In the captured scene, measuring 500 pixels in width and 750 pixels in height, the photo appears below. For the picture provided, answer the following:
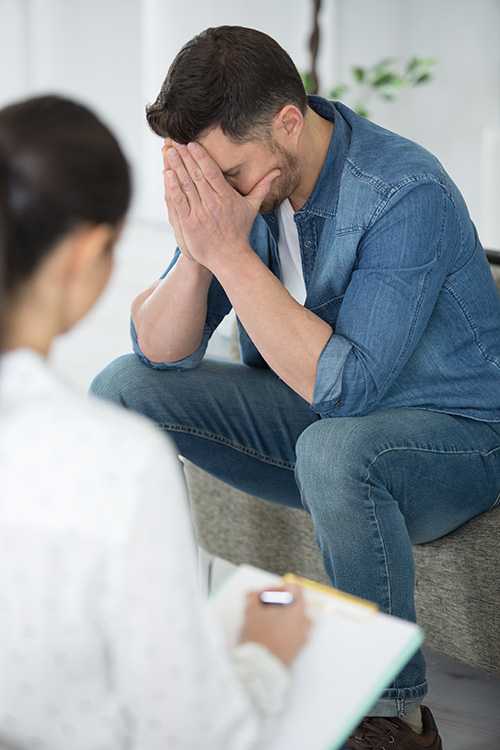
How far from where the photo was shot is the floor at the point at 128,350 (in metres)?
1.74

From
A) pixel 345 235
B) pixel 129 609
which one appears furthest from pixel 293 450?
pixel 129 609

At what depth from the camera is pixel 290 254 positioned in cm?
185

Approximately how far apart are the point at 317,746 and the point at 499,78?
3556mm

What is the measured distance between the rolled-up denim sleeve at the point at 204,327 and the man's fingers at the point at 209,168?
10.0 inches

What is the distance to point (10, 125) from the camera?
89 cm

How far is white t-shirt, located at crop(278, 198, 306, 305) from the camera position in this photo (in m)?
1.83

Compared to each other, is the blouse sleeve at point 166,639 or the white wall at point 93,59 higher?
the blouse sleeve at point 166,639

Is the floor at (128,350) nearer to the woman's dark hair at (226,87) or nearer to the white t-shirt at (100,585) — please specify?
the woman's dark hair at (226,87)

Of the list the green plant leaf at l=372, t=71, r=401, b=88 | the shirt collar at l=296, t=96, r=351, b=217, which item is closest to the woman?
the shirt collar at l=296, t=96, r=351, b=217

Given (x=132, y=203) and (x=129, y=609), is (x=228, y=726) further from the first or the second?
(x=132, y=203)

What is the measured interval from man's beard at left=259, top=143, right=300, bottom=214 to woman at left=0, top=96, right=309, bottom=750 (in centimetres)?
79

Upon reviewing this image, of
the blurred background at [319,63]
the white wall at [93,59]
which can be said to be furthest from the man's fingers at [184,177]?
the white wall at [93,59]

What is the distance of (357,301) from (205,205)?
255 mm

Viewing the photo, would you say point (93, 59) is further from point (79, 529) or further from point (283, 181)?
point (79, 529)
